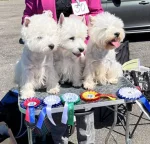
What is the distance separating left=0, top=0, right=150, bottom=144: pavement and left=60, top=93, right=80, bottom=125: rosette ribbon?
117 cm

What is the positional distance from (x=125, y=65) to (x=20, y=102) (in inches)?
59.1

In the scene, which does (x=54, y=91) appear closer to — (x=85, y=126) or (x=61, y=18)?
(x=85, y=126)

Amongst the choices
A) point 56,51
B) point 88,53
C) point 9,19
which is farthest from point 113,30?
point 9,19

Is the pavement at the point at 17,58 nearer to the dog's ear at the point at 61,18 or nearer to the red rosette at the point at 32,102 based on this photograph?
the red rosette at the point at 32,102

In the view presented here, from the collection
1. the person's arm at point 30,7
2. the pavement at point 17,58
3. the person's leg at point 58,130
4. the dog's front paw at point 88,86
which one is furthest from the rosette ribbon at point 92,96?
the pavement at point 17,58

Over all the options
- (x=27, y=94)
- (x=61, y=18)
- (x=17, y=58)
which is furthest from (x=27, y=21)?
(x=17, y=58)

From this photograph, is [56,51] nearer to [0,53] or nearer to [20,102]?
[20,102]

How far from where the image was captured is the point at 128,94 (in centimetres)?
282

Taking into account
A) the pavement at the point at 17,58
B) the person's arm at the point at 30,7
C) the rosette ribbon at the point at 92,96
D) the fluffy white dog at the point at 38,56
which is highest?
the person's arm at the point at 30,7

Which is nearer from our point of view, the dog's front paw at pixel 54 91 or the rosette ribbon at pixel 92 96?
the rosette ribbon at pixel 92 96

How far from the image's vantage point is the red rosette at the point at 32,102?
2746 millimetres

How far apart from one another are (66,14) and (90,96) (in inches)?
33.9

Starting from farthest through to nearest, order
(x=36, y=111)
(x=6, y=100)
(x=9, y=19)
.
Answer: (x=9, y=19), (x=6, y=100), (x=36, y=111)

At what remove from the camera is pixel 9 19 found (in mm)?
12641
